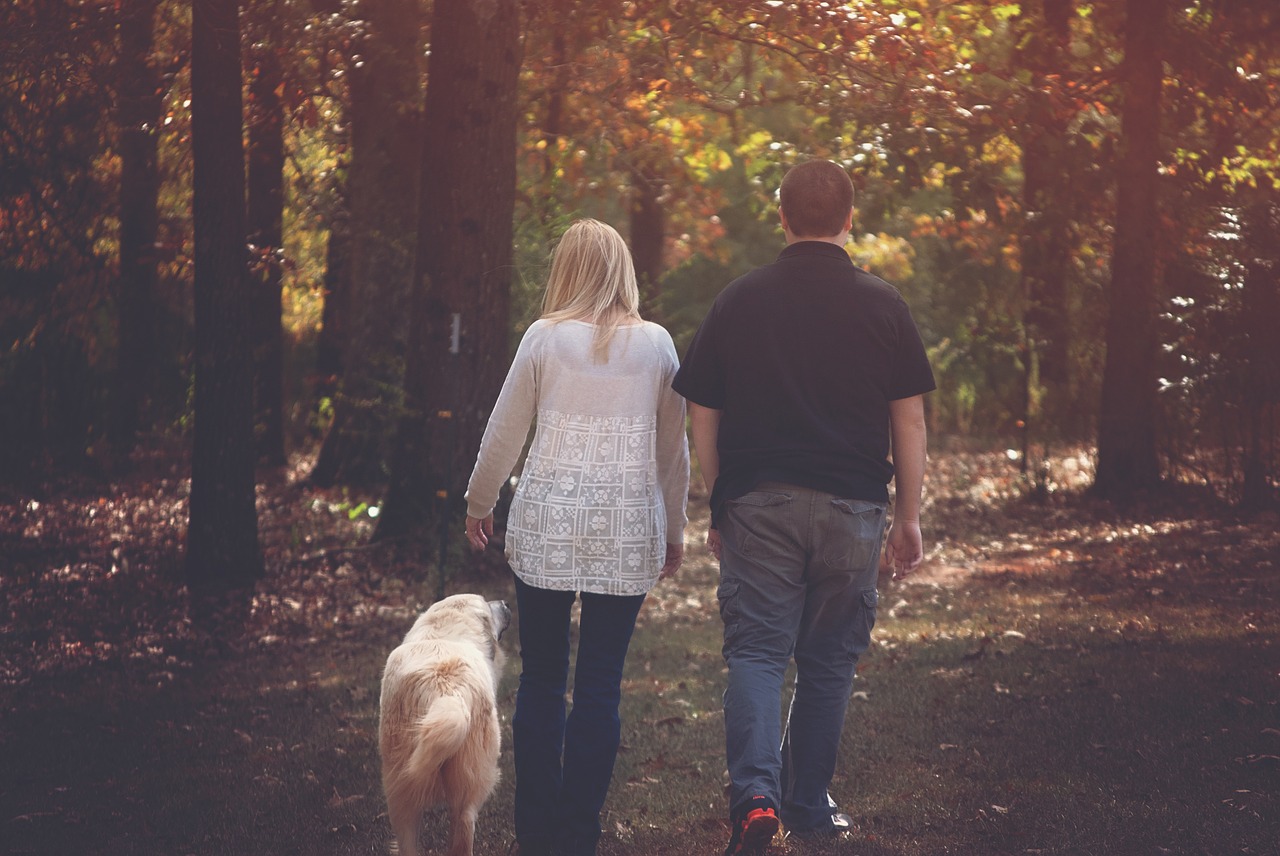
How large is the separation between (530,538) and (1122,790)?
264cm

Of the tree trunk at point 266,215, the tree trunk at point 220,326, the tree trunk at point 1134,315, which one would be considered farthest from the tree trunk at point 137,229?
the tree trunk at point 1134,315

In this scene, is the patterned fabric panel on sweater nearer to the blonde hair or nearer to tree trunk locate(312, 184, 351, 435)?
the blonde hair

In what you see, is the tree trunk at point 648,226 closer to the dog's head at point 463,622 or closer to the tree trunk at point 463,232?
the tree trunk at point 463,232

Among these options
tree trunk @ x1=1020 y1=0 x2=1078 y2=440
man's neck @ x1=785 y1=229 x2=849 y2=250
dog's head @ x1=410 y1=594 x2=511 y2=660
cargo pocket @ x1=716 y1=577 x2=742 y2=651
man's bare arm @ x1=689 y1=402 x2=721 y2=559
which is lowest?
dog's head @ x1=410 y1=594 x2=511 y2=660

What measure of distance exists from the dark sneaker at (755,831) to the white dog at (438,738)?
0.92 m

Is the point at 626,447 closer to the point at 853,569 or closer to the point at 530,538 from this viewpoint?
the point at 530,538

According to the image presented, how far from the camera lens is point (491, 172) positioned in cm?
1088

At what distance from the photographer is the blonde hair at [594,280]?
441cm

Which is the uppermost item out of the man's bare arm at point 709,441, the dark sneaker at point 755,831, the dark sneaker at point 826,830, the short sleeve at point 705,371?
the short sleeve at point 705,371

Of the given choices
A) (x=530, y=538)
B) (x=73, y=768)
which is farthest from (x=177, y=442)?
(x=530, y=538)

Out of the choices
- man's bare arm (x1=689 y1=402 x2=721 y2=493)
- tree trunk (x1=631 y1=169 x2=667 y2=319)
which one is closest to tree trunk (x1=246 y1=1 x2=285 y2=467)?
tree trunk (x1=631 y1=169 x2=667 y2=319)

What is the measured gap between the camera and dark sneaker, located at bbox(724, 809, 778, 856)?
4.02 meters

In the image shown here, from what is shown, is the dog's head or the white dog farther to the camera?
the dog's head

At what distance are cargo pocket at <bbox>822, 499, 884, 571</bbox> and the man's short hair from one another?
3.14ft
